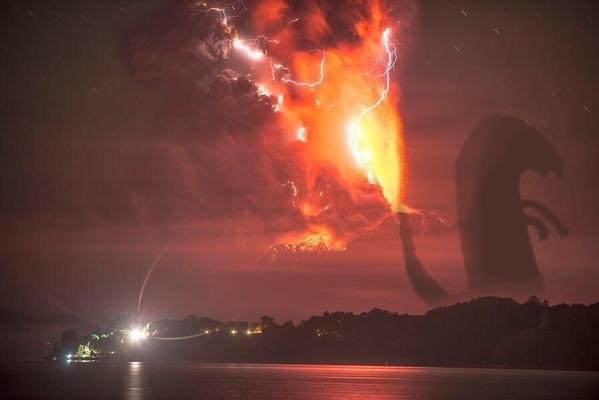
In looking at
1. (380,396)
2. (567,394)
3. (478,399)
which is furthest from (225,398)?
(567,394)

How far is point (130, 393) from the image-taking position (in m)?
145

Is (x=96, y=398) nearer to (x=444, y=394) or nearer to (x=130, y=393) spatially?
(x=130, y=393)

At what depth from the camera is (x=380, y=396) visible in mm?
149000

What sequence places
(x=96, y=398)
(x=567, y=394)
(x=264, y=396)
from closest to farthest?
(x=96, y=398)
(x=264, y=396)
(x=567, y=394)

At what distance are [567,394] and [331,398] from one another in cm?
4541

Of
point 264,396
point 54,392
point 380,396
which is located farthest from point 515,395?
point 54,392

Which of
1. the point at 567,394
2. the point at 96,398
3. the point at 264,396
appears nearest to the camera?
the point at 96,398

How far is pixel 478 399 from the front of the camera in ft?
453

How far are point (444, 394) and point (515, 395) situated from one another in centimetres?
1261

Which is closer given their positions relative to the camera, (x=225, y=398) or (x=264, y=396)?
(x=225, y=398)

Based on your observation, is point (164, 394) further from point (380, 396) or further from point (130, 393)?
point (380, 396)

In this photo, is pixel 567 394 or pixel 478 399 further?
pixel 567 394

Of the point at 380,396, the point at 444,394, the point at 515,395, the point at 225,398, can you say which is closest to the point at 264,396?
the point at 225,398

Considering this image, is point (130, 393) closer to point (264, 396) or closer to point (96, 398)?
point (96, 398)
